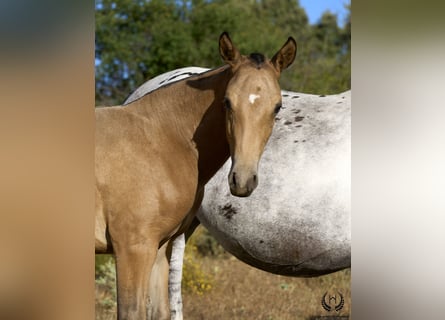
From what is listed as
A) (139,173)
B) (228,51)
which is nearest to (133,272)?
(139,173)

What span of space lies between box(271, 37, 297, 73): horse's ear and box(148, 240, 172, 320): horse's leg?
117cm

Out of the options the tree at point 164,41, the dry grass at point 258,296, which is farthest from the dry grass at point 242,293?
the tree at point 164,41

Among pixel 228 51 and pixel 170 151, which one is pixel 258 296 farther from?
pixel 228 51

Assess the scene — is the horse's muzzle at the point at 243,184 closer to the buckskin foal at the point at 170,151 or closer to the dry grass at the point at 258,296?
the buckskin foal at the point at 170,151

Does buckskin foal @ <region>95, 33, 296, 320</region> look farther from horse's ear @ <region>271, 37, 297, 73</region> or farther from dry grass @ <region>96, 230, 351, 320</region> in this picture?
dry grass @ <region>96, 230, 351, 320</region>

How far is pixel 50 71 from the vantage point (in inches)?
113

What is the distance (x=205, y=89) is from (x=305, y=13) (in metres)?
12.0

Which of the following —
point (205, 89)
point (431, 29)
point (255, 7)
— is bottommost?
point (205, 89)

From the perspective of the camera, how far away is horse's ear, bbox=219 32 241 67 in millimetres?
3227

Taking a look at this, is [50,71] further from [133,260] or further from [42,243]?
[133,260]

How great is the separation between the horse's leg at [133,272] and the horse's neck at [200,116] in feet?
1.62

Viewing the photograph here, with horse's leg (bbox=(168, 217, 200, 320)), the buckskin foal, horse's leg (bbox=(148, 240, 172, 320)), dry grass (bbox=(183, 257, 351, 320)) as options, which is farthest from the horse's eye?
dry grass (bbox=(183, 257, 351, 320))

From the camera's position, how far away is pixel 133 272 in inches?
127

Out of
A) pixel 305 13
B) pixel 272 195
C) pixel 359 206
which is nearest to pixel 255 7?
pixel 305 13
